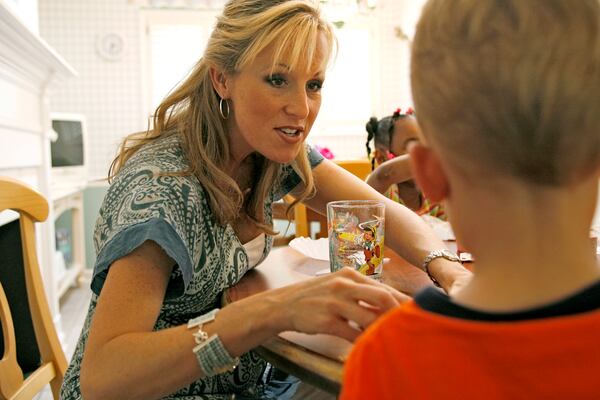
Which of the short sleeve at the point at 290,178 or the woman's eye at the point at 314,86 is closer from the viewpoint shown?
the woman's eye at the point at 314,86

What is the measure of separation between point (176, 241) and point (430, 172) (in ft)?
1.78

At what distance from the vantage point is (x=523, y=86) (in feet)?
1.35

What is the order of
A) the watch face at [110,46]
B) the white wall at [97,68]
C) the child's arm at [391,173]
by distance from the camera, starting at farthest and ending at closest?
1. the watch face at [110,46]
2. the white wall at [97,68]
3. the child's arm at [391,173]

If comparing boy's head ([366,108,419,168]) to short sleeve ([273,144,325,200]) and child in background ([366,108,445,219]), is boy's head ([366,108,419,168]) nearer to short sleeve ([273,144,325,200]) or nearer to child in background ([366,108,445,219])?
child in background ([366,108,445,219])

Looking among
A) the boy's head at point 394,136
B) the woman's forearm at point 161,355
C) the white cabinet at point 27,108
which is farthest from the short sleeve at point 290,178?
the boy's head at point 394,136

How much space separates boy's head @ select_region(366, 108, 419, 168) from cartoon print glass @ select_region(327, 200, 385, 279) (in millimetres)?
Answer: 1702

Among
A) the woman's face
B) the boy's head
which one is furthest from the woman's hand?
the boy's head

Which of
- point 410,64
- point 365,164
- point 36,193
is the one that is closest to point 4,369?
point 36,193

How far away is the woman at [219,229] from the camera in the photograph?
2.61 feet

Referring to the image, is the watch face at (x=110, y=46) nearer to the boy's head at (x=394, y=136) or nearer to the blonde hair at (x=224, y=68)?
the boy's head at (x=394, y=136)

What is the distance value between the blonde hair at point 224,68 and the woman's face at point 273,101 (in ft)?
0.06

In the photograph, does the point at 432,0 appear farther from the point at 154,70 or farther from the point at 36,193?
the point at 154,70

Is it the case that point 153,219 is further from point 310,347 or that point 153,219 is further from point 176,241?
point 310,347

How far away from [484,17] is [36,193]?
3.59ft
